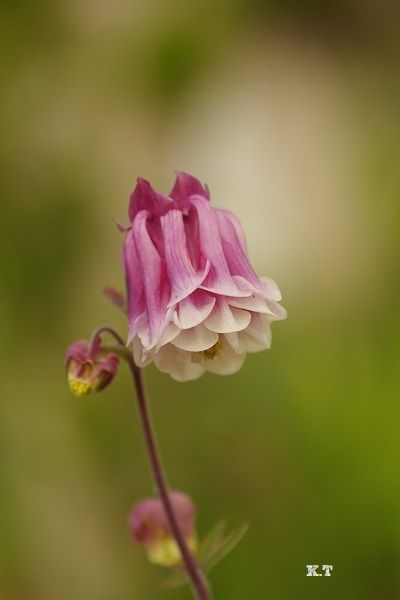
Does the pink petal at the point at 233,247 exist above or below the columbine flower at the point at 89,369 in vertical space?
above

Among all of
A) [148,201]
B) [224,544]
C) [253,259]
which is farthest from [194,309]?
[253,259]

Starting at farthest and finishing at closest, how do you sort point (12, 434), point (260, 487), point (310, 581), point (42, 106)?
point (42, 106)
point (12, 434)
point (260, 487)
point (310, 581)

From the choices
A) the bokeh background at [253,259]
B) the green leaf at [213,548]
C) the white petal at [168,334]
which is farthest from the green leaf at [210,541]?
the bokeh background at [253,259]

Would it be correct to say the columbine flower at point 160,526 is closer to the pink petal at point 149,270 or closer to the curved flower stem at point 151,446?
the curved flower stem at point 151,446

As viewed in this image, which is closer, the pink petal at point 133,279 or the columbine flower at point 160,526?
the pink petal at point 133,279

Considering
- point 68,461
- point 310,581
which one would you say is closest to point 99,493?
point 68,461

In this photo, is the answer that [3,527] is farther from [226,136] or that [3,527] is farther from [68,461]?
[226,136]
